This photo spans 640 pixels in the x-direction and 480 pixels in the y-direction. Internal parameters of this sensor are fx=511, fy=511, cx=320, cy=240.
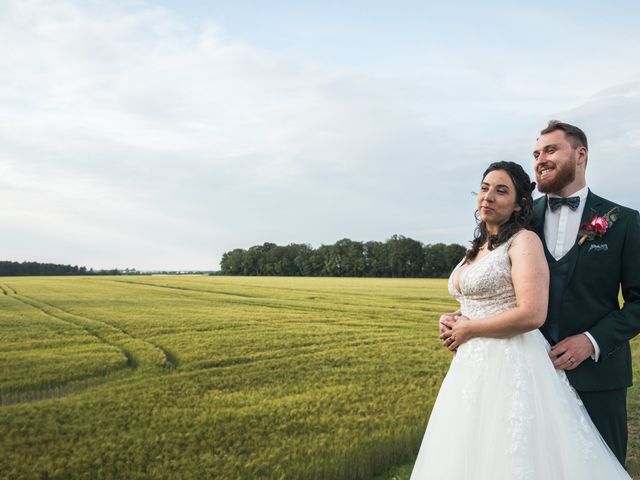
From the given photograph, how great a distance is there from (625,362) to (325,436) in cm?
497

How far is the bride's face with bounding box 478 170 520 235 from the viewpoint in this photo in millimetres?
3510

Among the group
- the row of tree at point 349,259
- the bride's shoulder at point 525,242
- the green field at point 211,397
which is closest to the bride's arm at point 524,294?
the bride's shoulder at point 525,242

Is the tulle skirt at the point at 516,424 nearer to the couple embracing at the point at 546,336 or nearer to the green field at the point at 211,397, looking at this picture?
the couple embracing at the point at 546,336

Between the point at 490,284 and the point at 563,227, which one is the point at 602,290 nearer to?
the point at 563,227

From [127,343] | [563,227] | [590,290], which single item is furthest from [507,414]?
[127,343]

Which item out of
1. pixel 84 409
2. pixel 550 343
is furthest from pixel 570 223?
pixel 84 409

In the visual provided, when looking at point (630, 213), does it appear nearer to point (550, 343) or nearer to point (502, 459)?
point (550, 343)

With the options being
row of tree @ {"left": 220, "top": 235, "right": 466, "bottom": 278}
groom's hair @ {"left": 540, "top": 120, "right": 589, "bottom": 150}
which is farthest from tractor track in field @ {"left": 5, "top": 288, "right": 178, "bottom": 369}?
row of tree @ {"left": 220, "top": 235, "right": 466, "bottom": 278}

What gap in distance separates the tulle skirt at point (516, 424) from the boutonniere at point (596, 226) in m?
0.76

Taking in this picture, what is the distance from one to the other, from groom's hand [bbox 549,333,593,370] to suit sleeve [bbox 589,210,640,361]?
0.25 ft

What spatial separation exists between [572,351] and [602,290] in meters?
0.49

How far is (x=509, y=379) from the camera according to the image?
3453 millimetres

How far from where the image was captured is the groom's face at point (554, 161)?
3.54 metres

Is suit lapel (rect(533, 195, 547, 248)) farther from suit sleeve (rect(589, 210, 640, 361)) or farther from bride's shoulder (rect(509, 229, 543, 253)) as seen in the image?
suit sleeve (rect(589, 210, 640, 361))
